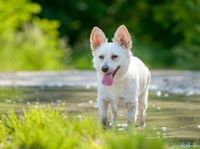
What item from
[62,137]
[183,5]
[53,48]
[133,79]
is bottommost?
[62,137]

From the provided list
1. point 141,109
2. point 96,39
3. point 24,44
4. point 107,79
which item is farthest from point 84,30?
point 107,79

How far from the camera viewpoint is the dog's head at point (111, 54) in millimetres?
11203

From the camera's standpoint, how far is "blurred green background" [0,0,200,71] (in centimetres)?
3030

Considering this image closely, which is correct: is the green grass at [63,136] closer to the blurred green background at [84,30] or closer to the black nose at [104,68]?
the black nose at [104,68]

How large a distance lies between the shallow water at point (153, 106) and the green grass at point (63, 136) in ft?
3.50

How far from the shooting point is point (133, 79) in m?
11.8

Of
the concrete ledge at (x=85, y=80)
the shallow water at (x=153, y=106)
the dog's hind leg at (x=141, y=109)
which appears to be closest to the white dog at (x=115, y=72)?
the shallow water at (x=153, y=106)

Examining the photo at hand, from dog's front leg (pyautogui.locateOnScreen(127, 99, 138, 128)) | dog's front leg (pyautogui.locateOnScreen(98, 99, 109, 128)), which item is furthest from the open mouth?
dog's front leg (pyautogui.locateOnScreen(127, 99, 138, 128))

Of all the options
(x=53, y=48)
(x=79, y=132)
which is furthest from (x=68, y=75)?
(x=79, y=132)

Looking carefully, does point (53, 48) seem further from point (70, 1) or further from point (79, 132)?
point (79, 132)

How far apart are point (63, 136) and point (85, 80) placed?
576 inches

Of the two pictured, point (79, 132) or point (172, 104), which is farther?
point (172, 104)

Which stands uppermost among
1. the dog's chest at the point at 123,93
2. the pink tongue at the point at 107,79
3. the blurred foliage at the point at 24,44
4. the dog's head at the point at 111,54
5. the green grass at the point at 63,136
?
the blurred foliage at the point at 24,44

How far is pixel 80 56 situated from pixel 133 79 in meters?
26.5
